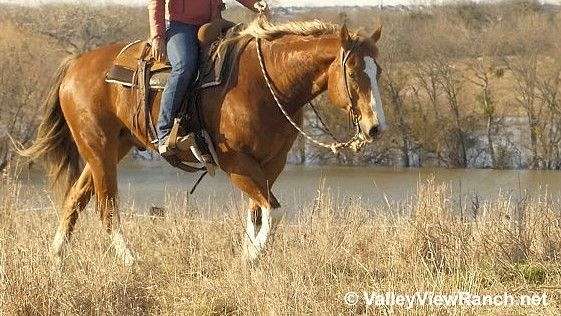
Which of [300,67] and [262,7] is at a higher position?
[262,7]

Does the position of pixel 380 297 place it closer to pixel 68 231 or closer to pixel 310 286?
pixel 310 286

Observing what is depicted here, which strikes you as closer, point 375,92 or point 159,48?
point 375,92

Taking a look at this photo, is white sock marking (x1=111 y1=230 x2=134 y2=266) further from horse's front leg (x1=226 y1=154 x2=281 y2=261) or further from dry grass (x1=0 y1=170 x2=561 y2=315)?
horse's front leg (x1=226 y1=154 x2=281 y2=261)

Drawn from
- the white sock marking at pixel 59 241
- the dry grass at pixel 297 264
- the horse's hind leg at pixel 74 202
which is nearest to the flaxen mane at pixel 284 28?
the dry grass at pixel 297 264

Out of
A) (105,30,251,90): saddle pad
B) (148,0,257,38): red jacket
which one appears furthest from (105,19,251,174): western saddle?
(148,0,257,38): red jacket

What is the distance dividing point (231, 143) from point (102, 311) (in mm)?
1441

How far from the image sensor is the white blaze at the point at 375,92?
438 centimetres

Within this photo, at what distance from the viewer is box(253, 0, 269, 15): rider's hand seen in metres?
5.40

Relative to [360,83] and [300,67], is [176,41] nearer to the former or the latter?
[300,67]

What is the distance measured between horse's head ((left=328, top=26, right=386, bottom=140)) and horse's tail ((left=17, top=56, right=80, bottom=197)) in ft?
8.73

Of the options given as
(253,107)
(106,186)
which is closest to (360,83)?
(253,107)

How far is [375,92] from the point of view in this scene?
174 inches

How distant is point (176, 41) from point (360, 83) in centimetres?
138

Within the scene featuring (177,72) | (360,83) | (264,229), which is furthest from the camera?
(177,72)
